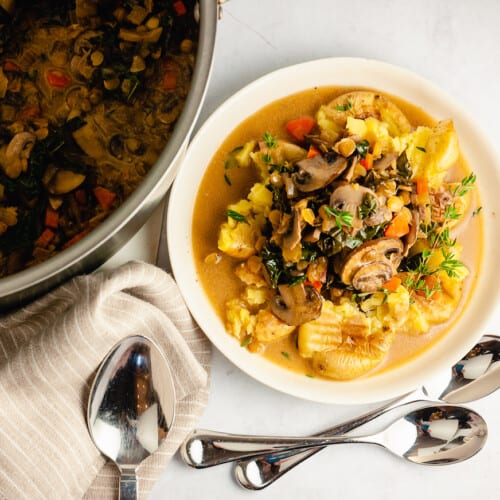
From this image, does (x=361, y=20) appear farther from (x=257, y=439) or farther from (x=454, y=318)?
(x=257, y=439)

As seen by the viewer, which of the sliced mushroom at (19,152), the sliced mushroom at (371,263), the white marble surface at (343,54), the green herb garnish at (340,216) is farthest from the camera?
the white marble surface at (343,54)

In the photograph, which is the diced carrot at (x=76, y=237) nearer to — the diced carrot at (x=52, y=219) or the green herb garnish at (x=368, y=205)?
the diced carrot at (x=52, y=219)

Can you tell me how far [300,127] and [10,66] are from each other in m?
1.08

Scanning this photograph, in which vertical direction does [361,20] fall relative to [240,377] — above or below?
above

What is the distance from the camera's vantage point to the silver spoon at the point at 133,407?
2428 millimetres

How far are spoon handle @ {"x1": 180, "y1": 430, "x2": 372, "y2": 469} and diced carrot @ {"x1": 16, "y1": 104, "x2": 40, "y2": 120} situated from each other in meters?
1.37

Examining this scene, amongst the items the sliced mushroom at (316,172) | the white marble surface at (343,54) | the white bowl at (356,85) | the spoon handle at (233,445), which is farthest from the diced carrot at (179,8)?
the spoon handle at (233,445)

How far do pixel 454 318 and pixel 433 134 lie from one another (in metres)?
0.75

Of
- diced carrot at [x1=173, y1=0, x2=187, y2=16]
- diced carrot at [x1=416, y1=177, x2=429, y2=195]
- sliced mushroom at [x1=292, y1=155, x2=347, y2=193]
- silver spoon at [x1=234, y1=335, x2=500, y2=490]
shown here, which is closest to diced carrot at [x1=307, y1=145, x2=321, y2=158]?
sliced mushroom at [x1=292, y1=155, x2=347, y2=193]

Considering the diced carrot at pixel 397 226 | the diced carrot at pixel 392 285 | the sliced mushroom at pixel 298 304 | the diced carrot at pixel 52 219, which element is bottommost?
the sliced mushroom at pixel 298 304

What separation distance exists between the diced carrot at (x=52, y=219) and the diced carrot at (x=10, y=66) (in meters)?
0.49

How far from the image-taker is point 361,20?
277 cm

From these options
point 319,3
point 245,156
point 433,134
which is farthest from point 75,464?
point 319,3

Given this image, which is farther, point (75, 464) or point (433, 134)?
point (433, 134)
